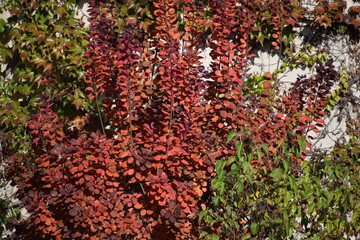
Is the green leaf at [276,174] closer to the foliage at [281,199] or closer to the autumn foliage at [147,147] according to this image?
the foliage at [281,199]

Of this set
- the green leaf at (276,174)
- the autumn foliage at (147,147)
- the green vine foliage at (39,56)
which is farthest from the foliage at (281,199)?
the green vine foliage at (39,56)

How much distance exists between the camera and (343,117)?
4789 mm

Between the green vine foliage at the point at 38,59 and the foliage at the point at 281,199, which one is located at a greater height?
the green vine foliage at the point at 38,59

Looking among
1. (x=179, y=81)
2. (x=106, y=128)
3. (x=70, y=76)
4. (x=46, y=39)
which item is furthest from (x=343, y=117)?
(x=46, y=39)

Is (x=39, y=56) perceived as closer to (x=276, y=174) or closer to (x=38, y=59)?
(x=38, y=59)

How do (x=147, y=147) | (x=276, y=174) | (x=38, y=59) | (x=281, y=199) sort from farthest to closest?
(x=38, y=59) < (x=147, y=147) < (x=281, y=199) < (x=276, y=174)

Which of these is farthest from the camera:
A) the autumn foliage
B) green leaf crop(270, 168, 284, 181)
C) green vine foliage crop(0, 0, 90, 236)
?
green vine foliage crop(0, 0, 90, 236)

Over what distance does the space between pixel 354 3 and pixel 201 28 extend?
1.84 m

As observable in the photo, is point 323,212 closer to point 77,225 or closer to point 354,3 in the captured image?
point 77,225

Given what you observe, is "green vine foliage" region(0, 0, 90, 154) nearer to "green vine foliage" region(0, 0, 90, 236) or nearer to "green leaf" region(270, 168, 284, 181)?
"green vine foliage" region(0, 0, 90, 236)

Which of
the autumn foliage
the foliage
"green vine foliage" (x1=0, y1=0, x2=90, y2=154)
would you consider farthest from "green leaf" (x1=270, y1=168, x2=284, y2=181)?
"green vine foliage" (x1=0, y1=0, x2=90, y2=154)

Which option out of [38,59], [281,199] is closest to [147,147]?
[281,199]

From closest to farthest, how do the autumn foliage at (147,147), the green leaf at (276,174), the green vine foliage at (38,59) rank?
the green leaf at (276,174)
the autumn foliage at (147,147)
the green vine foliage at (38,59)

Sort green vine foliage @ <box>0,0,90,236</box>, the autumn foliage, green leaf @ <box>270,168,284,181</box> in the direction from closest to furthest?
green leaf @ <box>270,168,284,181</box>
the autumn foliage
green vine foliage @ <box>0,0,90,236</box>
